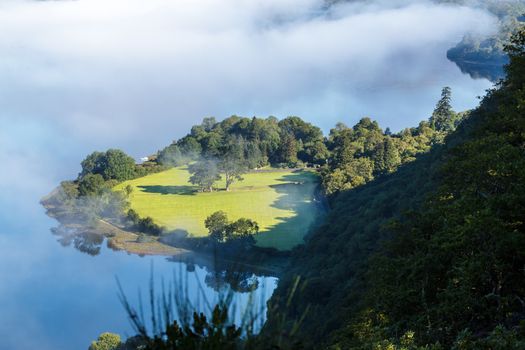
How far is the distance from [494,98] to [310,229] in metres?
19.2

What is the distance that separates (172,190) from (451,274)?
44534mm

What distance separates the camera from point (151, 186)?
5878 cm

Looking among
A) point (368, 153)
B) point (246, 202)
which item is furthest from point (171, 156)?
point (368, 153)

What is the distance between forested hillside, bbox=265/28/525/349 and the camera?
40.8ft

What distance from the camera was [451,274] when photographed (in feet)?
48.3

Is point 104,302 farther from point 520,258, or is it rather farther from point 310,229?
point 520,258

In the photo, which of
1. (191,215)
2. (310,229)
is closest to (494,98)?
(310,229)

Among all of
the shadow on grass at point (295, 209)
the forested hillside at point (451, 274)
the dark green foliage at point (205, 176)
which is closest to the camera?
the forested hillside at point (451, 274)

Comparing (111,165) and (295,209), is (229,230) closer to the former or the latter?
(295,209)

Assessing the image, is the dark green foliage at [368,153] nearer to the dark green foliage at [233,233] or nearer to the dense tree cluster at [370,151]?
the dense tree cluster at [370,151]

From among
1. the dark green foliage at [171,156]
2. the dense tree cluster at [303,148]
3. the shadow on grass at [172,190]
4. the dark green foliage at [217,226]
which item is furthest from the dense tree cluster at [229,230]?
the dark green foliage at [171,156]

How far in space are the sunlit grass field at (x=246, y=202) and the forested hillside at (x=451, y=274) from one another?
18.9m

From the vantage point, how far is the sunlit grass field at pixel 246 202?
4469 cm

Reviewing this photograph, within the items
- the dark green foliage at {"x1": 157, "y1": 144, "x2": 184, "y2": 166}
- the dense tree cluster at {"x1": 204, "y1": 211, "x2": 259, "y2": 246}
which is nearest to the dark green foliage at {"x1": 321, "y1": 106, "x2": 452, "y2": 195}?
the dense tree cluster at {"x1": 204, "y1": 211, "x2": 259, "y2": 246}
